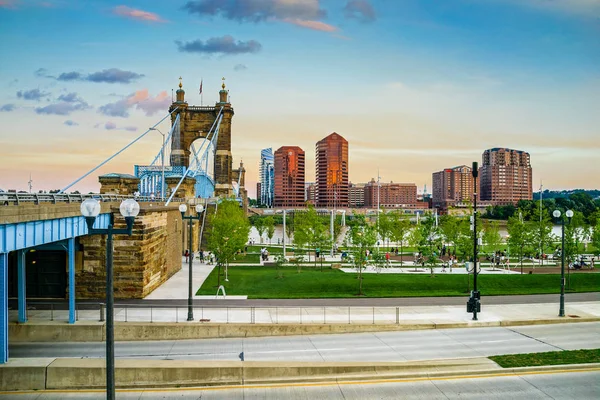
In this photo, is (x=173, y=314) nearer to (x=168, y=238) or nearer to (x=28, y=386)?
(x=28, y=386)

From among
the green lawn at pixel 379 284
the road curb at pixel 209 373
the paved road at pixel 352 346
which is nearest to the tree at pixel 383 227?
the green lawn at pixel 379 284

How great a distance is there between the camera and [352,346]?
69.8 feet

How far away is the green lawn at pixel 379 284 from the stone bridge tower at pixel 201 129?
4486 cm

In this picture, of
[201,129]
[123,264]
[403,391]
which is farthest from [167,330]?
[201,129]

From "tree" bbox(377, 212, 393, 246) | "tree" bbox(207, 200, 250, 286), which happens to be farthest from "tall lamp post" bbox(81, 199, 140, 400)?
"tree" bbox(377, 212, 393, 246)

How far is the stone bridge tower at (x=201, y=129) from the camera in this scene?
84562 mm

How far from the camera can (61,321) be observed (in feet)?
76.8

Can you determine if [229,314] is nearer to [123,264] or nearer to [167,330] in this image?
[167,330]

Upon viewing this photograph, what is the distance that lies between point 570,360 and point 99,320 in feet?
61.6

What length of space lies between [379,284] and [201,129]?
5938cm

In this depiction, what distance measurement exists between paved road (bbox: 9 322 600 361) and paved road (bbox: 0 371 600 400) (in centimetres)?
222

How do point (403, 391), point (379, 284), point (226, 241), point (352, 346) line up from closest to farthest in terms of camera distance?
point (403, 391) < point (352, 346) < point (379, 284) < point (226, 241)

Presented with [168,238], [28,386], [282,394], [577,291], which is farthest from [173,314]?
[577,291]

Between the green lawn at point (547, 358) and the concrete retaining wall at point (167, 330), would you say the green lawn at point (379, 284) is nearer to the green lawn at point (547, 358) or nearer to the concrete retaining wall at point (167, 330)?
the concrete retaining wall at point (167, 330)
